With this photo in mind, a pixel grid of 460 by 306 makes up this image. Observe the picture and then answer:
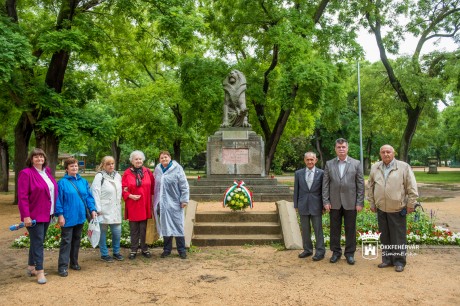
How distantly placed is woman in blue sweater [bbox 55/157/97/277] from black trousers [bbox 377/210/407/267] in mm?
4639

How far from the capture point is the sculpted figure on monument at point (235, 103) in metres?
14.8

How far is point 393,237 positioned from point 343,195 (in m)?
0.99

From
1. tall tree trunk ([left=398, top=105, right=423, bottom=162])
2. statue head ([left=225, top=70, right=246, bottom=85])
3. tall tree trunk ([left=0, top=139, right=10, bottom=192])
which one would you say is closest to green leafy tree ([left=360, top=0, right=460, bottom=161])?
tall tree trunk ([left=398, top=105, right=423, bottom=162])

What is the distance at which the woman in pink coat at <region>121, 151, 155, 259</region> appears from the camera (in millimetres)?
7258

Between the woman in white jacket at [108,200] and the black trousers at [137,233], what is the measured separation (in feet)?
0.80

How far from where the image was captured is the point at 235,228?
29.2ft

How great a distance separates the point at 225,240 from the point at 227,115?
7.14 meters

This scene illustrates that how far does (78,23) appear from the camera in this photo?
13086 millimetres

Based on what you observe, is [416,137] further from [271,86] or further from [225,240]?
[225,240]

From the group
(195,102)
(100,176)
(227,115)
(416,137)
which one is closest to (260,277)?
(100,176)

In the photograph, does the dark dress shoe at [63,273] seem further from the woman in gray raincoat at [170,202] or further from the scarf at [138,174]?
the scarf at [138,174]

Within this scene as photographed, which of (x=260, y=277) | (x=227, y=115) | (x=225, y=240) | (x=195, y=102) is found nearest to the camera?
(x=260, y=277)

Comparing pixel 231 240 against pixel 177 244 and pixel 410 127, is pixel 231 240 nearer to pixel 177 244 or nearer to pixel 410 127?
pixel 177 244

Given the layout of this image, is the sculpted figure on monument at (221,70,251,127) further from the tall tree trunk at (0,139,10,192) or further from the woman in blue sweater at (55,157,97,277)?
the tall tree trunk at (0,139,10,192)
